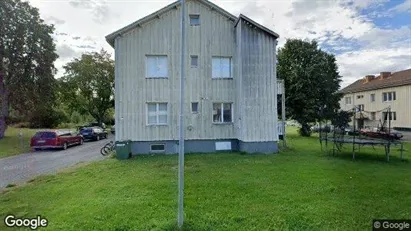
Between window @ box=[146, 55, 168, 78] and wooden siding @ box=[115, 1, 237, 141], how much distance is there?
24cm

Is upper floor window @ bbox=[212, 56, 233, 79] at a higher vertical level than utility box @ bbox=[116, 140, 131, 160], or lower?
higher

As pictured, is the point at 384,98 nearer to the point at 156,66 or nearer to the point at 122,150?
the point at 156,66

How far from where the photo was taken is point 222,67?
17547 millimetres

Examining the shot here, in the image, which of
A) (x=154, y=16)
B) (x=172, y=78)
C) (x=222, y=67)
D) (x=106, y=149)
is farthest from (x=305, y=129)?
(x=154, y=16)

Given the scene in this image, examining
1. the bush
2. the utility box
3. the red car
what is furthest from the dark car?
the bush

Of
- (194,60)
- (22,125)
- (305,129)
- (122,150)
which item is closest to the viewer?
(122,150)

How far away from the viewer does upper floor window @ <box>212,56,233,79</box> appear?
1742 cm

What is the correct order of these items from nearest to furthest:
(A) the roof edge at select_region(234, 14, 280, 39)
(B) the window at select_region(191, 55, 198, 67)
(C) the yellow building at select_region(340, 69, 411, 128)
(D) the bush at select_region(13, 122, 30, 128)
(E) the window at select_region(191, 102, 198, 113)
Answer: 1. (A) the roof edge at select_region(234, 14, 280, 39)
2. (E) the window at select_region(191, 102, 198, 113)
3. (B) the window at select_region(191, 55, 198, 67)
4. (C) the yellow building at select_region(340, 69, 411, 128)
5. (D) the bush at select_region(13, 122, 30, 128)

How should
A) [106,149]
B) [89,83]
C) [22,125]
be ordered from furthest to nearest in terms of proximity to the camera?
[22,125] → [89,83] → [106,149]

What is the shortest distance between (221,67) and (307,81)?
18.2m

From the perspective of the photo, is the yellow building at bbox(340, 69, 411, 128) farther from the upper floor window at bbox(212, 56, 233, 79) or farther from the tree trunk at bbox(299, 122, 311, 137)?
the upper floor window at bbox(212, 56, 233, 79)

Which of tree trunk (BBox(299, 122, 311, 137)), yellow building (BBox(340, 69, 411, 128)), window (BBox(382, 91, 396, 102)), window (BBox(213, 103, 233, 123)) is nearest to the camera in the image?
window (BBox(213, 103, 233, 123))

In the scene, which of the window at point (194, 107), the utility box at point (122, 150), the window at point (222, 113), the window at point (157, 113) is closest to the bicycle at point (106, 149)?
the utility box at point (122, 150)

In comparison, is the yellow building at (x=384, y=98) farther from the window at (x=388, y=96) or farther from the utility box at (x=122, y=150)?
the utility box at (x=122, y=150)
